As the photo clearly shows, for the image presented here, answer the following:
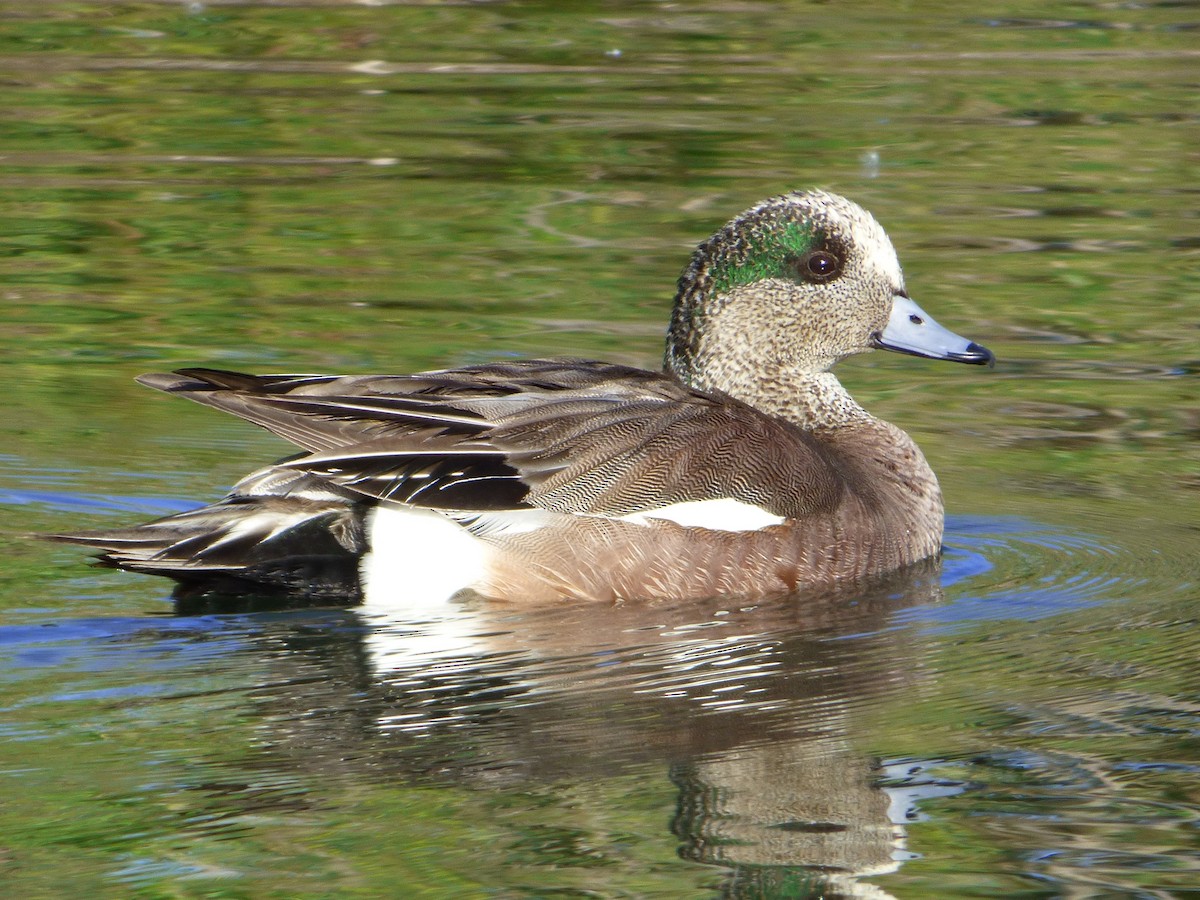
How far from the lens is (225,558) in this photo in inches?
196

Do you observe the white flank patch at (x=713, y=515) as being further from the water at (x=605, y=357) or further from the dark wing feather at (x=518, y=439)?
the water at (x=605, y=357)

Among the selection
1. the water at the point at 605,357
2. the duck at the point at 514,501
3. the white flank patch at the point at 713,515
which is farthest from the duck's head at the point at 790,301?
the white flank patch at the point at 713,515

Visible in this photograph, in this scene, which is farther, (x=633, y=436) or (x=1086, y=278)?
(x=1086, y=278)

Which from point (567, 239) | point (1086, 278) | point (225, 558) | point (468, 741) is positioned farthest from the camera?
A: point (567, 239)

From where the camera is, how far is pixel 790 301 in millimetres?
6020

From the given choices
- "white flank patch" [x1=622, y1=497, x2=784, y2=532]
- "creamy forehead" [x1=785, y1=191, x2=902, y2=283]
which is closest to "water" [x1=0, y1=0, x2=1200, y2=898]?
"white flank patch" [x1=622, y1=497, x2=784, y2=532]

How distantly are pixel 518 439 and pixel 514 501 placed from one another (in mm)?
156

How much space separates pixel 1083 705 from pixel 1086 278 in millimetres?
4436

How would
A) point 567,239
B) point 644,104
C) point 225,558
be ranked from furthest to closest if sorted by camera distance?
point 644,104, point 567,239, point 225,558

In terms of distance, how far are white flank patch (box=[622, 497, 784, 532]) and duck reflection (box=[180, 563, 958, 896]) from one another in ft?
0.68

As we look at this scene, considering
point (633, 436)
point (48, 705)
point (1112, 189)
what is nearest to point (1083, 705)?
point (633, 436)

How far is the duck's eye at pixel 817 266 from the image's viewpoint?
237 inches

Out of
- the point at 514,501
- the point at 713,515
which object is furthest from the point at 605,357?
the point at 514,501

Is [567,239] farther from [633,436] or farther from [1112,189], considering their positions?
[633,436]
